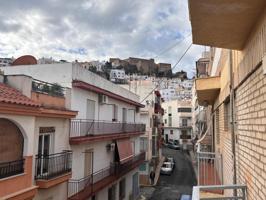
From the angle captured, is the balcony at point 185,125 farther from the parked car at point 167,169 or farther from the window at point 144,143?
the window at point 144,143

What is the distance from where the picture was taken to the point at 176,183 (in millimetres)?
36375

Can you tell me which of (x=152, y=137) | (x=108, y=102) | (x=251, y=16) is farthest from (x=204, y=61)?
(x=251, y=16)

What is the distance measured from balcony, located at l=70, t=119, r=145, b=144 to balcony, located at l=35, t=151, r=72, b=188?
1.49m

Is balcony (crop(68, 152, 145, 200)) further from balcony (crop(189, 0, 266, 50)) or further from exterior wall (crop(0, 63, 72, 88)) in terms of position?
balcony (crop(189, 0, 266, 50))

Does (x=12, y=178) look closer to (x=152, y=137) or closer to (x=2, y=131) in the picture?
(x=2, y=131)

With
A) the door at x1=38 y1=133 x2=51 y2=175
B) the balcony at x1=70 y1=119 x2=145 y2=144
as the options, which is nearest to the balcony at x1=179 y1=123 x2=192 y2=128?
the balcony at x1=70 y1=119 x2=145 y2=144

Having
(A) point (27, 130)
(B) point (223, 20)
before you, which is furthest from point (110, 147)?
(B) point (223, 20)

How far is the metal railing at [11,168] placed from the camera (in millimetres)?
9031

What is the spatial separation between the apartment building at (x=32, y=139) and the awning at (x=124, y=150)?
7.86 meters

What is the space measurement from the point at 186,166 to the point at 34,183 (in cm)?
3911

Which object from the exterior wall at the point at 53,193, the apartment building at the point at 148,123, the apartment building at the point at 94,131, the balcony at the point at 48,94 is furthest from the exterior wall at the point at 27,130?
the apartment building at the point at 148,123

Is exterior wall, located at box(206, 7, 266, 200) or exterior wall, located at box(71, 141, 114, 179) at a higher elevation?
exterior wall, located at box(206, 7, 266, 200)

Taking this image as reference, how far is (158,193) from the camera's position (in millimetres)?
31375

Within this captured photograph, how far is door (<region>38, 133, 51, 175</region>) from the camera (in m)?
11.5
